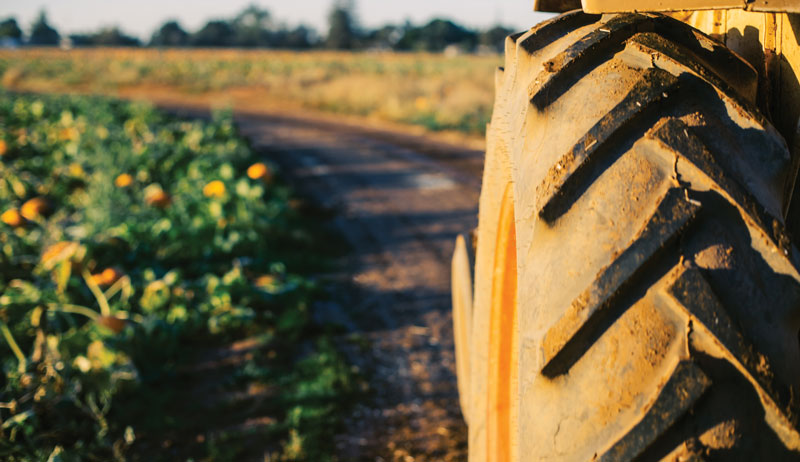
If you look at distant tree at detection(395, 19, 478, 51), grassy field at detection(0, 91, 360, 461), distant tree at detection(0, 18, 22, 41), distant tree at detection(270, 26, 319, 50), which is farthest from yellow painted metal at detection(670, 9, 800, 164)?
distant tree at detection(0, 18, 22, 41)

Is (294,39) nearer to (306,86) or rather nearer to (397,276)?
(306,86)

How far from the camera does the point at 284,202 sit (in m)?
6.89

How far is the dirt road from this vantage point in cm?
312

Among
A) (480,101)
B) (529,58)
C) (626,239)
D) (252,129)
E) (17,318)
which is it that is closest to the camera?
(626,239)

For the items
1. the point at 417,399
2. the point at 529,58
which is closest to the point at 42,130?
the point at 417,399

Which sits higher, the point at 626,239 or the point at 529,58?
the point at 529,58

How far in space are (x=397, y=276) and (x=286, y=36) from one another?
77.5 m

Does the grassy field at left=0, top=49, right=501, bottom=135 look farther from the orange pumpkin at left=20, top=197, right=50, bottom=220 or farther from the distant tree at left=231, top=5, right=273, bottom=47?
the distant tree at left=231, top=5, right=273, bottom=47

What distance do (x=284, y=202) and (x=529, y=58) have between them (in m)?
5.77

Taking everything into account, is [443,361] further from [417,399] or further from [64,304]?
[64,304]

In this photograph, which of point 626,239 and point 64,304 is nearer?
point 626,239

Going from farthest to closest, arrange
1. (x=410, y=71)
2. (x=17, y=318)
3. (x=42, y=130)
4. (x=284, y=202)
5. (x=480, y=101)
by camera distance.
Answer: (x=410, y=71), (x=480, y=101), (x=42, y=130), (x=284, y=202), (x=17, y=318)

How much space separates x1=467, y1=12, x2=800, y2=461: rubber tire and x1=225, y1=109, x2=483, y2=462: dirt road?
2084mm

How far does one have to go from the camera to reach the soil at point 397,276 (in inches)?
123
